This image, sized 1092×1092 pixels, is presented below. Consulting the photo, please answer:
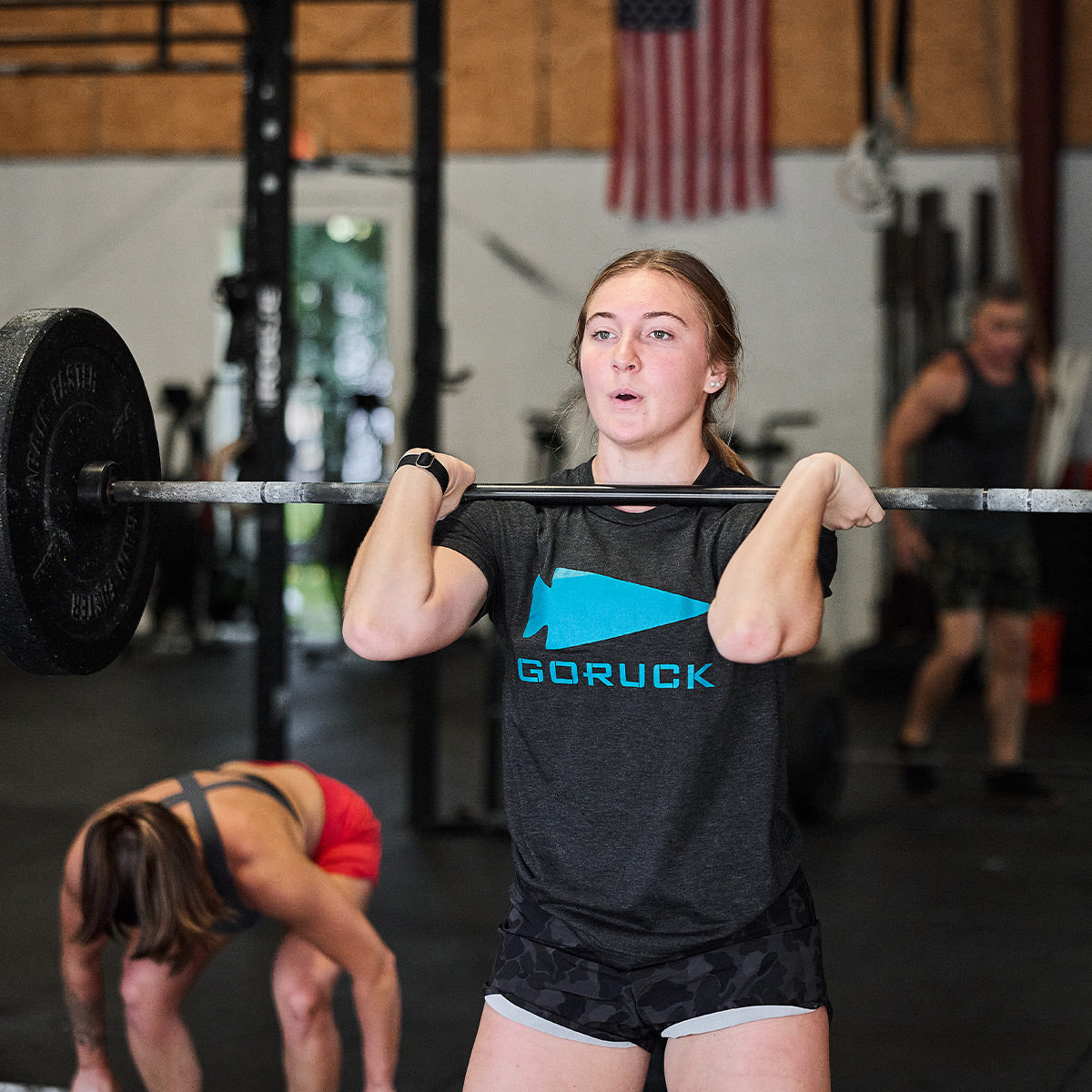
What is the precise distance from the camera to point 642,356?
4.47ft

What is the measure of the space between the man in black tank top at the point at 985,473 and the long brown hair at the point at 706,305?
8.17ft

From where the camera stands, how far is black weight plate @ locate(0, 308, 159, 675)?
1585mm

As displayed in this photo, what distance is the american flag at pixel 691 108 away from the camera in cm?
695

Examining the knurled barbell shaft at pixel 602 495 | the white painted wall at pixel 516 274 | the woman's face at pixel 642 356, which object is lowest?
the knurled barbell shaft at pixel 602 495

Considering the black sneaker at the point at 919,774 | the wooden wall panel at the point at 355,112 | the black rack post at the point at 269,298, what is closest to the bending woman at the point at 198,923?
the black rack post at the point at 269,298

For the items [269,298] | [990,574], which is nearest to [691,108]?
[990,574]

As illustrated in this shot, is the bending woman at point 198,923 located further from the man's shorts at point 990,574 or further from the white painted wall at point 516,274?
the white painted wall at point 516,274

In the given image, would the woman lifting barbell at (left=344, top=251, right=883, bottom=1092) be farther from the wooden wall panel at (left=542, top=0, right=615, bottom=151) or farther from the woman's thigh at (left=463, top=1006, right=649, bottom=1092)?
the wooden wall panel at (left=542, top=0, right=615, bottom=151)

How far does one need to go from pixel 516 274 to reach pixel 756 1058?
644cm

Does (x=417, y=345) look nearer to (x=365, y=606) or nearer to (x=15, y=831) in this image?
(x=15, y=831)

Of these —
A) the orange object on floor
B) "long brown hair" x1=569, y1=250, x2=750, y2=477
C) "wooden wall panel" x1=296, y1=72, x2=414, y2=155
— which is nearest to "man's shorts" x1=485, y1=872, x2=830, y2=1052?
"long brown hair" x1=569, y1=250, x2=750, y2=477

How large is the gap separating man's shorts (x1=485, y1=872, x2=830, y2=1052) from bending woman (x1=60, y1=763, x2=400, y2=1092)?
2.40 feet

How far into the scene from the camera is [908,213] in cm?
704

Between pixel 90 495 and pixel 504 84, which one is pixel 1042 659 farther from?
pixel 90 495
